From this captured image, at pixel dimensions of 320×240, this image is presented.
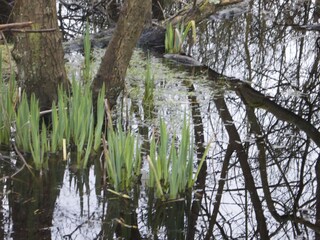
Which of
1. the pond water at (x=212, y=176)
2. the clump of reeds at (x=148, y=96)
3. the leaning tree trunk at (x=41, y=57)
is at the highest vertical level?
the leaning tree trunk at (x=41, y=57)

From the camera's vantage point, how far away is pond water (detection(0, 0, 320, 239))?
3484mm

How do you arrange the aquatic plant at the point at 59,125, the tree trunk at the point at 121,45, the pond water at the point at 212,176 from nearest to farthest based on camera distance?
1. the pond water at the point at 212,176
2. the aquatic plant at the point at 59,125
3. the tree trunk at the point at 121,45

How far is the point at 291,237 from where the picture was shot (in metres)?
3.47

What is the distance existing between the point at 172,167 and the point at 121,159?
319 millimetres

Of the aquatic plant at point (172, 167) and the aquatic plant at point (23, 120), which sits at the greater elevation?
the aquatic plant at point (23, 120)

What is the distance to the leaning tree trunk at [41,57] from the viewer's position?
463cm

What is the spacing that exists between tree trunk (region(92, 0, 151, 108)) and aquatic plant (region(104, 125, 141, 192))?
117 cm

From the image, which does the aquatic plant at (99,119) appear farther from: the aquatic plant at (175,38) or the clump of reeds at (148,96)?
the aquatic plant at (175,38)

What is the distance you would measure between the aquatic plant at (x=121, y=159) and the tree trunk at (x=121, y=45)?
3.85ft

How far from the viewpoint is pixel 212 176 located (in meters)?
4.19

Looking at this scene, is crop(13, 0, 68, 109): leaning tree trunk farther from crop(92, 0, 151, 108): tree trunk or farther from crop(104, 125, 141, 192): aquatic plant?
crop(104, 125, 141, 192): aquatic plant

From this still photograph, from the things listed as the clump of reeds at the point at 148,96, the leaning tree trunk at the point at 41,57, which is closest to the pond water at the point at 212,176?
the clump of reeds at the point at 148,96

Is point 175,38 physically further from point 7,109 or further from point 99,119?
point 99,119

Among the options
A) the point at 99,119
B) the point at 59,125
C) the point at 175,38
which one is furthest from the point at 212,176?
the point at 175,38
